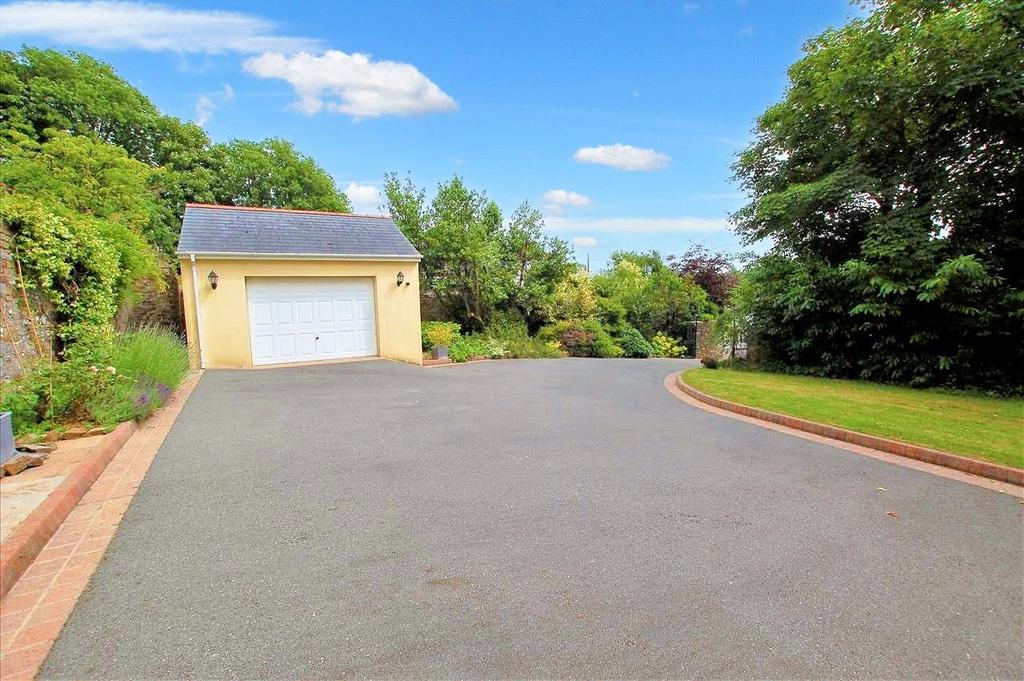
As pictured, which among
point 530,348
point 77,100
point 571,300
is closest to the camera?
point 530,348

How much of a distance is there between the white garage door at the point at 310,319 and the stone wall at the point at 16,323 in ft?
17.4

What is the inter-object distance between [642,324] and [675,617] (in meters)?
21.9

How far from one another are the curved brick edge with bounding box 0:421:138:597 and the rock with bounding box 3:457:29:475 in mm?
368

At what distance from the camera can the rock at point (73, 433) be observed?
4797 mm

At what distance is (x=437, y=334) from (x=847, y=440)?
10.8m

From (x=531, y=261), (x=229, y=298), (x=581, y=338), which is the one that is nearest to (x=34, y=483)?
(x=229, y=298)

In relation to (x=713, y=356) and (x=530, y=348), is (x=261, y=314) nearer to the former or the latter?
(x=530, y=348)

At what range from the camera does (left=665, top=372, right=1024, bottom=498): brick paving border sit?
14.1ft

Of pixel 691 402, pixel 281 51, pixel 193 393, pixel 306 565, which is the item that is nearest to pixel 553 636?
pixel 306 565

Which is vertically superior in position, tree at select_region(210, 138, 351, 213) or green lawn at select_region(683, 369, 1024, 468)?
tree at select_region(210, 138, 351, 213)

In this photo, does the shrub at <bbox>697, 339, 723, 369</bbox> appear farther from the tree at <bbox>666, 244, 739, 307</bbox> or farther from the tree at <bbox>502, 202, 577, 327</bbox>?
the tree at <bbox>666, 244, 739, 307</bbox>

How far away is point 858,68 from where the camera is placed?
31.0 ft

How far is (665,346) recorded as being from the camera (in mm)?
22172

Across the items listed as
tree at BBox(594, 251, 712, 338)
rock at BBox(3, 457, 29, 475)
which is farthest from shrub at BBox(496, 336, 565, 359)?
rock at BBox(3, 457, 29, 475)
